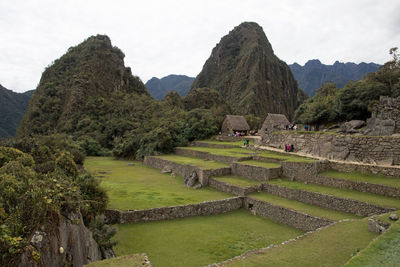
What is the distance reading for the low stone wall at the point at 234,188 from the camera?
582 inches

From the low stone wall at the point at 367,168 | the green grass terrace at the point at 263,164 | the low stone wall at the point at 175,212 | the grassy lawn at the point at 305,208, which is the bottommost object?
the low stone wall at the point at 175,212

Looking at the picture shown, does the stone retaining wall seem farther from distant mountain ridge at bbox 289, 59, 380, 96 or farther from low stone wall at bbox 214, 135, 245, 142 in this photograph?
distant mountain ridge at bbox 289, 59, 380, 96

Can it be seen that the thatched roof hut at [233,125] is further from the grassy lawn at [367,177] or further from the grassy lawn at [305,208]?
the grassy lawn at [367,177]

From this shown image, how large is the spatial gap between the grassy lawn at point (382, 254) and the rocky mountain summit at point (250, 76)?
102724mm

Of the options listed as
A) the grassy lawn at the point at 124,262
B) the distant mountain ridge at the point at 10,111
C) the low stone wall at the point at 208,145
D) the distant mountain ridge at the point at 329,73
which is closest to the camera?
the grassy lawn at the point at 124,262

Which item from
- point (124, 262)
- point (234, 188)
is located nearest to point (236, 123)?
point (234, 188)

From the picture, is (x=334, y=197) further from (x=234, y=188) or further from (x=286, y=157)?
(x=286, y=157)

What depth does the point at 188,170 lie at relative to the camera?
20.1m

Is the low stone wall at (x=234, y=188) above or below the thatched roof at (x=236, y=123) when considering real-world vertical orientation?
below

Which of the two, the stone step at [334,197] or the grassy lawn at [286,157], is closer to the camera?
the stone step at [334,197]

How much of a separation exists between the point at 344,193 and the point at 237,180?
666cm

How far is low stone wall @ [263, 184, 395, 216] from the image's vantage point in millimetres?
10305

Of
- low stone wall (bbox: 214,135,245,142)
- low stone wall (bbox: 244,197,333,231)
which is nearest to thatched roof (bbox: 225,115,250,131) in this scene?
low stone wall (bbox: 214,135,245,142)

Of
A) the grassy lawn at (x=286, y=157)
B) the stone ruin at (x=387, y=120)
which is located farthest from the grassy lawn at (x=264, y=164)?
the stone ruin at (x=387, y=120)
